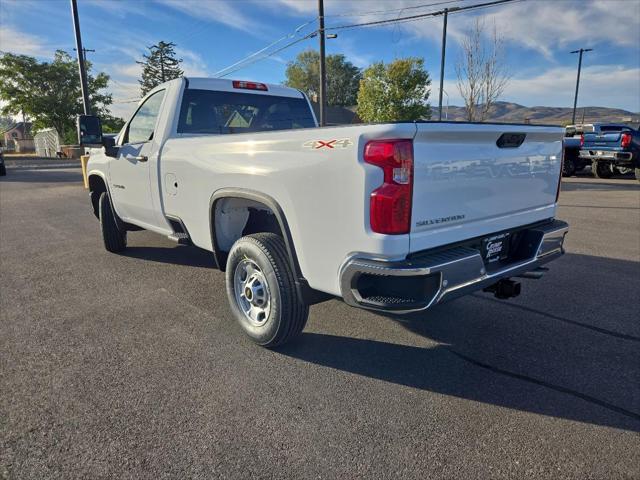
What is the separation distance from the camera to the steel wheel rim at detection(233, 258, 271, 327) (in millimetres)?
3228

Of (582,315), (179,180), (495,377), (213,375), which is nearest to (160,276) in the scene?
(179,180)

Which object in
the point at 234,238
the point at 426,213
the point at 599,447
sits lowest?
the point at 599,447

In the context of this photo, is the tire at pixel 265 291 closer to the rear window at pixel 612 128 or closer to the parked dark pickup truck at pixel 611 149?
the parked dark pickup truck at pixel 611 149

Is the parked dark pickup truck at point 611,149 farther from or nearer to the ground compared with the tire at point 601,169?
farther from the ground

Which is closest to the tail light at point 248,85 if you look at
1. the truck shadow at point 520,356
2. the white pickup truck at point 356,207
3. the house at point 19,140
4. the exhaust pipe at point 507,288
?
the white pickup truck at point 356,207

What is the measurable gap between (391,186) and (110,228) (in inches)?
190

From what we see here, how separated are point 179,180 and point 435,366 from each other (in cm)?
268

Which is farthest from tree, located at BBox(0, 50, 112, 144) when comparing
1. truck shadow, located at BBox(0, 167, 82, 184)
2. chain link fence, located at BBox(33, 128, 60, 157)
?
truck shadow, located at BBox(0, 167, 82, 184)

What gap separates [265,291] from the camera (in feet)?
10.5

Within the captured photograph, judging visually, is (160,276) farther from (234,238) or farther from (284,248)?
(284,248)

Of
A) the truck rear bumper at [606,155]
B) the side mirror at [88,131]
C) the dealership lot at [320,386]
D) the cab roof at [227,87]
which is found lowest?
the dealership lot at [320,386]

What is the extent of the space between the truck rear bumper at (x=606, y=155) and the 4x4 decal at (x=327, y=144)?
16028 mm

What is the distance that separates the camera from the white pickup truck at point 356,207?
2326 millimetres

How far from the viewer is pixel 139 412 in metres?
2.55
